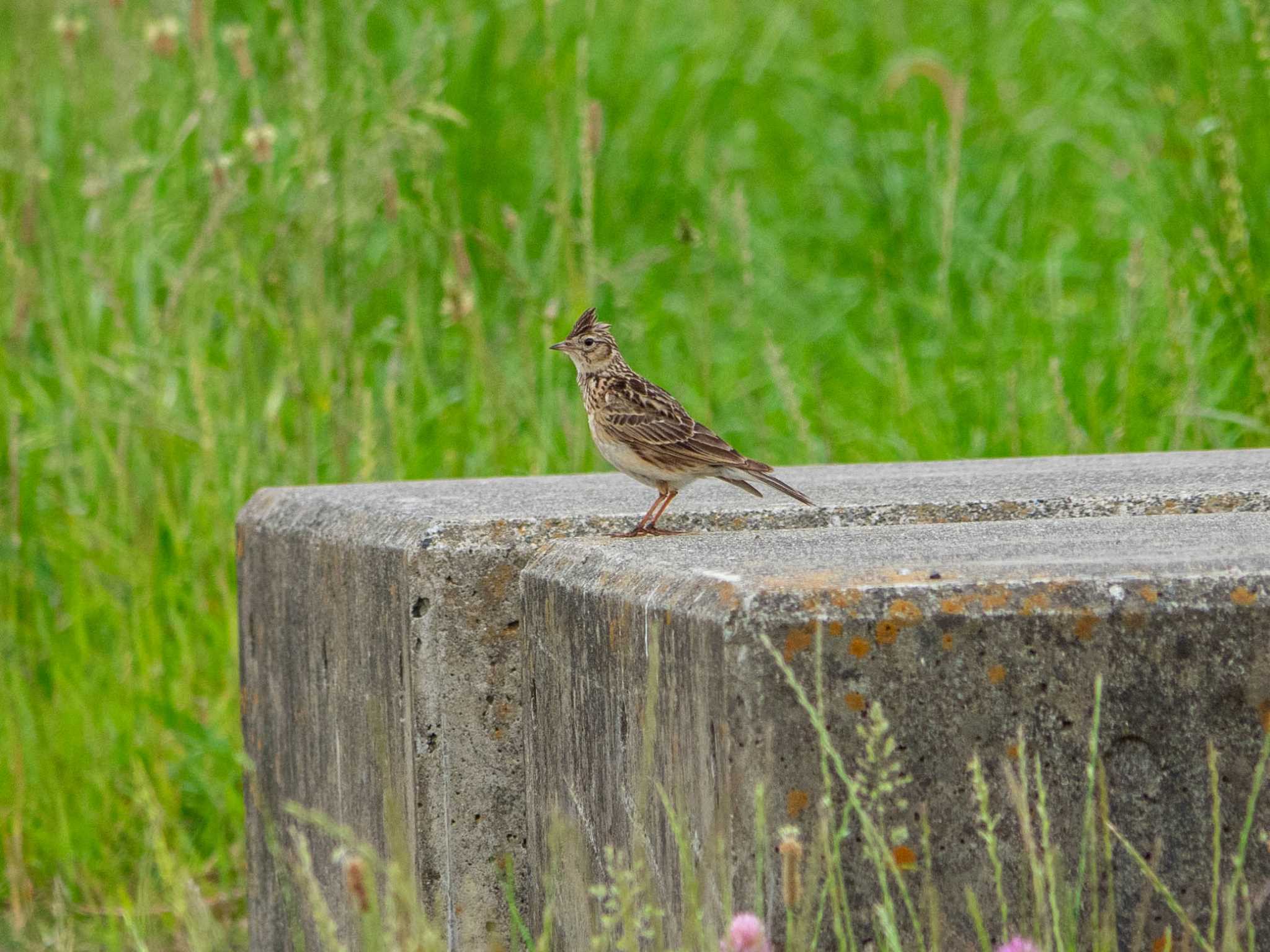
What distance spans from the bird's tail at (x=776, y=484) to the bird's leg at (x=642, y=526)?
7.0 inches

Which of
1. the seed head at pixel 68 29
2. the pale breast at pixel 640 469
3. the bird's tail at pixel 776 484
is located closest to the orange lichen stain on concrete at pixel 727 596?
the bird's tail at pixel 776 484

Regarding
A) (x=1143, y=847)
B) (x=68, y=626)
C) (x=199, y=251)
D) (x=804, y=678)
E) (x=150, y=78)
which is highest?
(x=150, y=78)

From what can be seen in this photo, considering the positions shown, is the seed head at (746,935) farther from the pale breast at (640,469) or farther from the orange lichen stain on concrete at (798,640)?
the pale breast at (640,469)

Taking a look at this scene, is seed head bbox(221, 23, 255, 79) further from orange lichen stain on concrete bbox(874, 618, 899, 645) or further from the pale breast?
orange lichen stain on concrete bbox(874, 618, 899, 645)

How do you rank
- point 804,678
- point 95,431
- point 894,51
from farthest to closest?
point 894,51
point 95,431
point 804,678

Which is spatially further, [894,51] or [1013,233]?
[894,51]

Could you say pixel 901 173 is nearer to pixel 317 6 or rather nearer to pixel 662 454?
pixel 317 6

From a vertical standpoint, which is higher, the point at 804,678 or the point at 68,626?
the point at 804,678

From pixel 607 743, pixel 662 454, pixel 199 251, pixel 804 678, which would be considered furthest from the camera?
pixel 199 251

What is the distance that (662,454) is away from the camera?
344 cm

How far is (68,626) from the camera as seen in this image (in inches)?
206

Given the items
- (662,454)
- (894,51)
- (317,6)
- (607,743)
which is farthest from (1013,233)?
(607,743)

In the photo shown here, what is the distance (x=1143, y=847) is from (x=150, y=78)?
264 inches

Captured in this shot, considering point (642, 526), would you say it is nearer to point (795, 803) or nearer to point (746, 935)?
point (795, 803)
